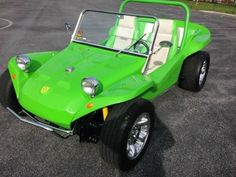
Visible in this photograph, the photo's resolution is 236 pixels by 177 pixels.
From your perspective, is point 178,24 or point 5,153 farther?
point 178,24

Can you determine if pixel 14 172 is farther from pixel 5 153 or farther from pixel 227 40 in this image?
pixel 227 40

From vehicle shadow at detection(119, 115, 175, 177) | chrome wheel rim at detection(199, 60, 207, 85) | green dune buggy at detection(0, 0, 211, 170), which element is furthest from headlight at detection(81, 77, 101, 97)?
chrome wheel rim at detection(199, 60, 207, 85)

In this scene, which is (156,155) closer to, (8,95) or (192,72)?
(192,72)

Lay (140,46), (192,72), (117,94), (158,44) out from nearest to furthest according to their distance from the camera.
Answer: (117,94) → (140,46) → (158,44) → (192,72)

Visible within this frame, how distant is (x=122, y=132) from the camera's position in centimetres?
229

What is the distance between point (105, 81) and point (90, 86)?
337 millimetres

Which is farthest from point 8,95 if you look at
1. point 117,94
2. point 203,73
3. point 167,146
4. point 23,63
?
point 203,73

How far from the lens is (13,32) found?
323 inches

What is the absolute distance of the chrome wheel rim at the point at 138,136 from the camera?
260 cm

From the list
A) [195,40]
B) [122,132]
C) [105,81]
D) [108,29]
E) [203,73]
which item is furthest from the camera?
[203,73]

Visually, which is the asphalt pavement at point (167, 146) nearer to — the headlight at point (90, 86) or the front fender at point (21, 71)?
the front fender at point (21, 71)

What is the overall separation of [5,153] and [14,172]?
0.35 meters

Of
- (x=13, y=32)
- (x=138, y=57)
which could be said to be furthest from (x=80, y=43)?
(x=13, y=32)

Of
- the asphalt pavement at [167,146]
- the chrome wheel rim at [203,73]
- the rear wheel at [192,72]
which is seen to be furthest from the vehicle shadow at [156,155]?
the chrome wheel rim at [203,73]
